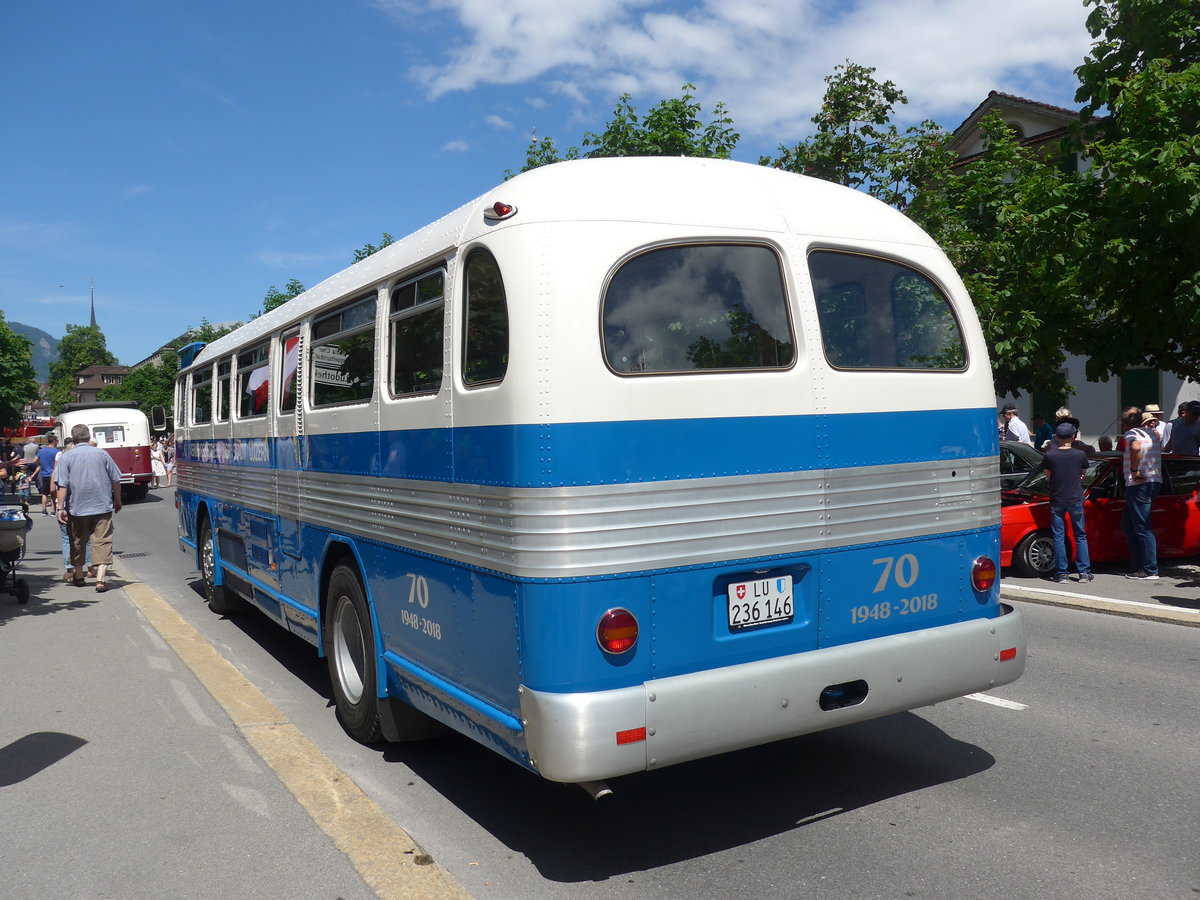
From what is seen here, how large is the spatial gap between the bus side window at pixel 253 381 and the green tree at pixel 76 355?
14897cm

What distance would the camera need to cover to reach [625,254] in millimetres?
3988

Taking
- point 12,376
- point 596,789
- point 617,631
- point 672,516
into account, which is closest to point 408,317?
point 672,516

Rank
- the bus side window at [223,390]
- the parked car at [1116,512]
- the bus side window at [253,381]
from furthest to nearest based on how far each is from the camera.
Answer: the parked car at [1116,512]
the bus side window at [223,390]
the bus side window at [253,381]

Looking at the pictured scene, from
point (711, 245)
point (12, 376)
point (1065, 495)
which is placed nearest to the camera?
point (711, 245)

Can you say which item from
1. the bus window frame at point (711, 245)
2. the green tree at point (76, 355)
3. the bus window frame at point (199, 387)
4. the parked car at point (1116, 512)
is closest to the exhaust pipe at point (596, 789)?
the bus window frame at point (711, 245)

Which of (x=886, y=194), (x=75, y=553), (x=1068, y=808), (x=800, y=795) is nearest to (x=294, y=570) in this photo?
(x=800, y=795)

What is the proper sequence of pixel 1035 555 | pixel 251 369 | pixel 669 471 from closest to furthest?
1. pixel 669 471
2. pixel 251 369
3. pixel 1035 555

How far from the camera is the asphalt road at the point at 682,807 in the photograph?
12.9 ft

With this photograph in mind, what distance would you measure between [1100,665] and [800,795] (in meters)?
3.58

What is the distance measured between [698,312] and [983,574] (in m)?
1.93

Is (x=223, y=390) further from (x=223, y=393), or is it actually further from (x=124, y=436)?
(x=124, y=436)

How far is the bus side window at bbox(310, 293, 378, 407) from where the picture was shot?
5.37 m

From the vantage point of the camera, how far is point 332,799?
15.9 feet

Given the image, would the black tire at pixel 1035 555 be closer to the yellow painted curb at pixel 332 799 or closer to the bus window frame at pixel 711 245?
the bus window frame at pixel 711 245
